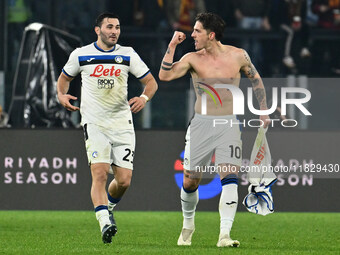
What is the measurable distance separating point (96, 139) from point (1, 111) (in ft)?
18.1

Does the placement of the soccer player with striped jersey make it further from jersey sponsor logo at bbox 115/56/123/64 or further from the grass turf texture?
the grass turf texture

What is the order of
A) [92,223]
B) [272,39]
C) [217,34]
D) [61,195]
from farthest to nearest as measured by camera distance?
1. [272,39]
2. [61,195]
3. [92,223]
4. [217,34]

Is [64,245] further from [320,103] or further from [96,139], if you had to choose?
[320,103]

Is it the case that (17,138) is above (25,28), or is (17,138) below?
below

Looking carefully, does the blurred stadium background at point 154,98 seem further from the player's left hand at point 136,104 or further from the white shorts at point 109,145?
the player's left hand at point 136,104

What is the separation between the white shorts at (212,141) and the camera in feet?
36.0

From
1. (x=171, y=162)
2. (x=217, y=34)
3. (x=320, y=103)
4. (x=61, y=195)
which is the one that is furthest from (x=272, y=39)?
(x=217, y=34)

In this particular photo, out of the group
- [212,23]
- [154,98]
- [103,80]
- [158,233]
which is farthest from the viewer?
[154,98]

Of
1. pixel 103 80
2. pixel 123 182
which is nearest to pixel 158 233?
pixel 123 182

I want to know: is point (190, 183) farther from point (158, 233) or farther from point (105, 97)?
point (158, 233)

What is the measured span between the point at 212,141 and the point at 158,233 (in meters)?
2.27

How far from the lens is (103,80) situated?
11.4m

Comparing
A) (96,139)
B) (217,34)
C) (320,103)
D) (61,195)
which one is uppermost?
(217,34)

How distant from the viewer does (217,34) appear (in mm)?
11094
